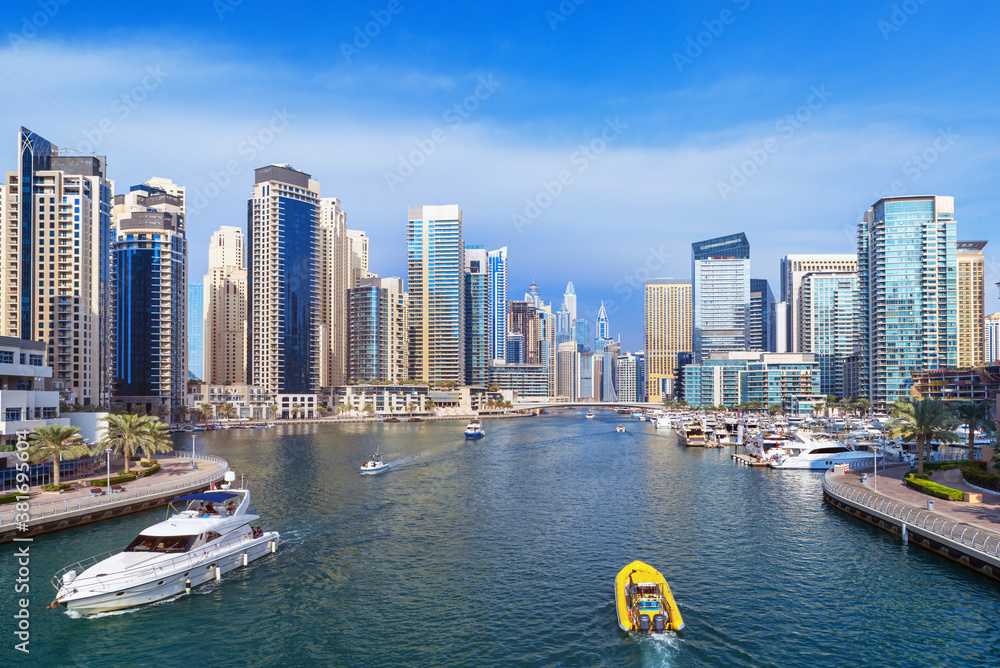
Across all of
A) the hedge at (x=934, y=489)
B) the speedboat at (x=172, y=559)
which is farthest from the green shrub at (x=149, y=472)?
the hedge at (x=934, y=489)

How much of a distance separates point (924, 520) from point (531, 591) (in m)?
32.5

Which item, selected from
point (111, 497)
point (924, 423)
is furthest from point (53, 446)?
point (924, 423)

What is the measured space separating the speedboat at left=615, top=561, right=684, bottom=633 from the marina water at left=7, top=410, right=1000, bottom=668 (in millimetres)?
743

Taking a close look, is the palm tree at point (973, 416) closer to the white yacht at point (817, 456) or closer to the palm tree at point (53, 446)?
the white yacht at point (817, 456)

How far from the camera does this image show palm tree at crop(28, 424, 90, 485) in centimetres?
6147

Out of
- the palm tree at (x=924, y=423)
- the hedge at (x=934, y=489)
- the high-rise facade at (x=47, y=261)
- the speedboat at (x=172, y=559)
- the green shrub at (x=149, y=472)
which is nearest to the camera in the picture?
the speedboat at (x=172, y=559)

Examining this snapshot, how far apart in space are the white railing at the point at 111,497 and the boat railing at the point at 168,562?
34.3 ft

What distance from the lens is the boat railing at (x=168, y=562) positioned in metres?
37.7

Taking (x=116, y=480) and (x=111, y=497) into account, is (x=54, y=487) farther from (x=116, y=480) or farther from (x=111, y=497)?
(x=116, y=480)

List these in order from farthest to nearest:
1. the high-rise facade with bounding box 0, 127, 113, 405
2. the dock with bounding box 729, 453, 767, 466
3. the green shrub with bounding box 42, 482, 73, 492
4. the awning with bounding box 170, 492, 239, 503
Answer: the high-rise facade with bounding box 0, 127, 113, 405 < the dock with bounding box 729, 453, 767, 466 < the green shrub with bounding box 42, 482, 73, 492 < the awning with bounding box 170, 492, 239, 503

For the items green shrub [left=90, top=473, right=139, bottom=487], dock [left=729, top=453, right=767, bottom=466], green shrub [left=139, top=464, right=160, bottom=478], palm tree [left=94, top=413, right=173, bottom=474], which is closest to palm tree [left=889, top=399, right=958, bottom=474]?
dock [left=729, top=453, right=767, bottom=466]

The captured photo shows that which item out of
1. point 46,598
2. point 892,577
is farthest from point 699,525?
point 46,598

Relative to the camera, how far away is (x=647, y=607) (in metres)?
34.1

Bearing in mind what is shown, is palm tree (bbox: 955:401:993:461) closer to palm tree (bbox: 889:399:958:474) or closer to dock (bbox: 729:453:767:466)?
palm tree (bbox: 889:399:958:474)
